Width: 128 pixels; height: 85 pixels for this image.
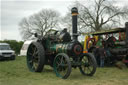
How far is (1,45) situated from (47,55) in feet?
26.2

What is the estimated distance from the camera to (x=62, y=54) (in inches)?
217

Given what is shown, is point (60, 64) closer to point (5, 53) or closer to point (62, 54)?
point (62, 54)

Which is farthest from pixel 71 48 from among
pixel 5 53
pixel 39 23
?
pixel 39 23

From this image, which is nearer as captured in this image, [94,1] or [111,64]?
[111,64]

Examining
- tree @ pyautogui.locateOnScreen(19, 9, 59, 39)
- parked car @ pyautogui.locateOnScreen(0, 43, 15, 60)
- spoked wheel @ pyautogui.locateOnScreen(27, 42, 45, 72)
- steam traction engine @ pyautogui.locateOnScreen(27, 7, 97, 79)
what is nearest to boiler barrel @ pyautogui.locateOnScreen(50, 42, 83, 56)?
steam traction engine @ pyautogui.locateOnScreen(27, 7, 97, 79)

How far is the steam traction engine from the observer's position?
5.74 m

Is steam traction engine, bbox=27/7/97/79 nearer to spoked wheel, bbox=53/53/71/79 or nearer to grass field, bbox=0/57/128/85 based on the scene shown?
spoked wheel, bbox=53/53/71/79

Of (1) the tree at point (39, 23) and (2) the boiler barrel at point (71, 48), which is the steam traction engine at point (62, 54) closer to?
(2) the boiler barrel at point (71, 48)

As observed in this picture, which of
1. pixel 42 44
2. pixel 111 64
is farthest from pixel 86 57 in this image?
pixel 111 64

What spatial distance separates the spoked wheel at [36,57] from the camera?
21.3ft

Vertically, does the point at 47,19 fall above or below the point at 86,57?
above

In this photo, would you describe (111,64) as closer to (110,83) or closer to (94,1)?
(110,83)

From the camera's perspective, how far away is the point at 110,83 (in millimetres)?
4996

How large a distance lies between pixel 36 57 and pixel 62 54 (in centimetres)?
Answer: 183
